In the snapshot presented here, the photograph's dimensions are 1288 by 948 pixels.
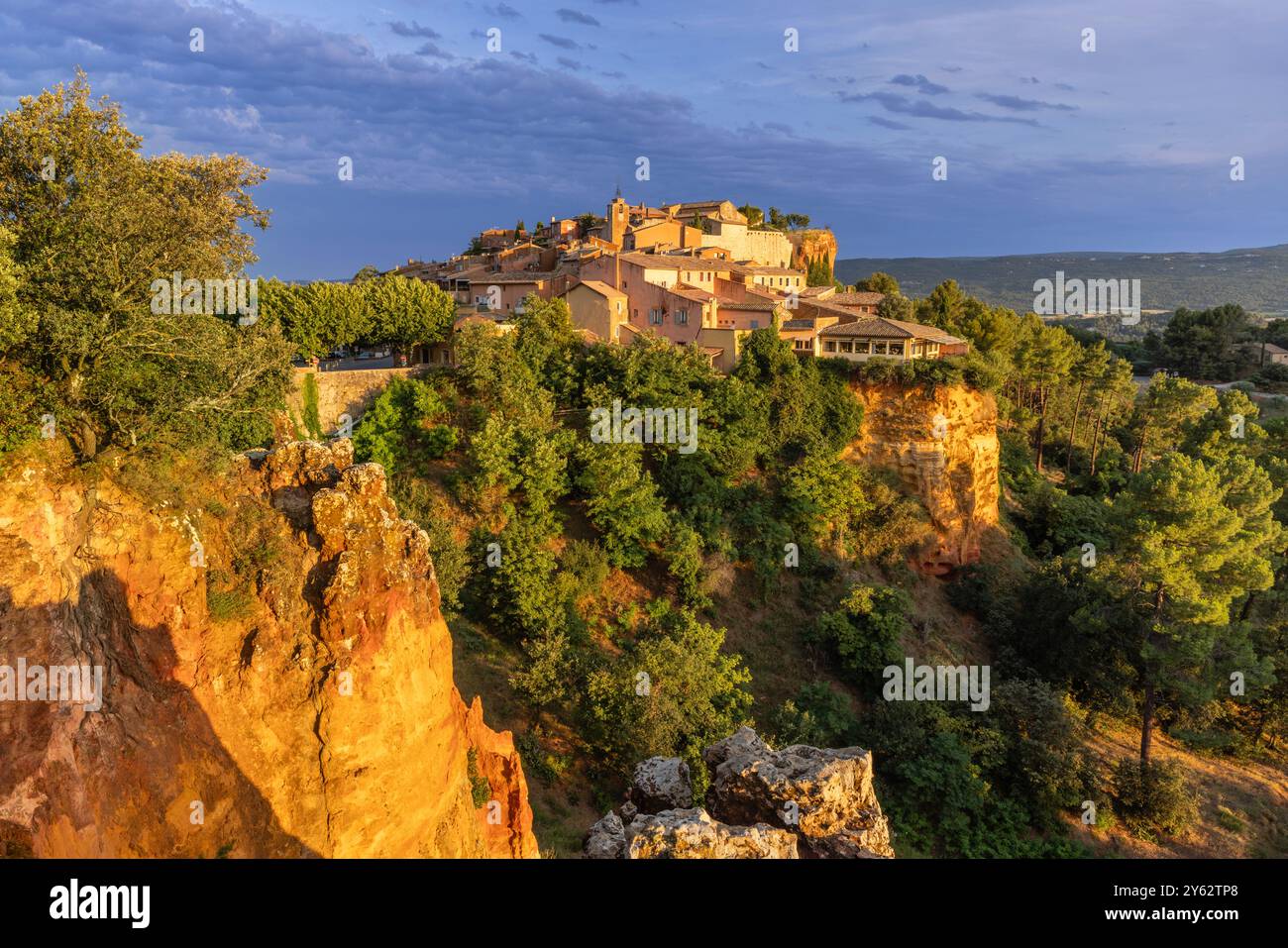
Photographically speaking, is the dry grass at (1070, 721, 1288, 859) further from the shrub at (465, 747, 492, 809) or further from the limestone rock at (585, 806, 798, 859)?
the shrub at (465, 747, 492, 809)

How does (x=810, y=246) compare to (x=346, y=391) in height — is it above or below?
above

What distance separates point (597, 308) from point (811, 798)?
110 ft

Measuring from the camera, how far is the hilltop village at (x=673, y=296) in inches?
1635

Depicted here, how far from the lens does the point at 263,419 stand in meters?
25.0

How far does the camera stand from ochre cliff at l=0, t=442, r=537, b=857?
10.9 metres

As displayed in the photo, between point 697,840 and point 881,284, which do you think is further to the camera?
point 881,284

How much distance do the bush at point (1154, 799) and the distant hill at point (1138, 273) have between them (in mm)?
115388

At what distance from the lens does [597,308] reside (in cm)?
4284

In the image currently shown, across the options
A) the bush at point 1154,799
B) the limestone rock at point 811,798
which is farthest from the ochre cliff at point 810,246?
the limestone rock at point 811,798

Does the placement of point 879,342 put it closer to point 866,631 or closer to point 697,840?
point 866,631

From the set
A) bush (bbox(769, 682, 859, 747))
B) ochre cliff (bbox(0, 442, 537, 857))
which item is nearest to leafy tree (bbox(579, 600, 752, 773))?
bush (bbox(769, 682, 859, 747))

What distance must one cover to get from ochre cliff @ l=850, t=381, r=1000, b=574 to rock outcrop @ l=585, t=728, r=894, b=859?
84.7 feet

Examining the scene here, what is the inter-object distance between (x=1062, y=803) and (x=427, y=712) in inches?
900

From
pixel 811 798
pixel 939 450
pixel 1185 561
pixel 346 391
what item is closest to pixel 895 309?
pixel 939 450
